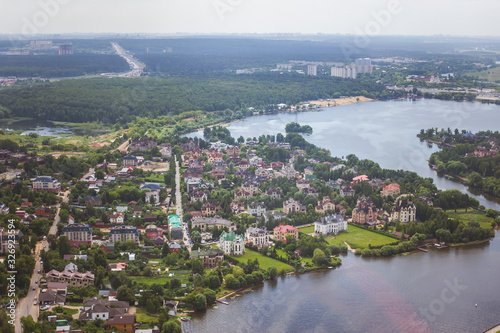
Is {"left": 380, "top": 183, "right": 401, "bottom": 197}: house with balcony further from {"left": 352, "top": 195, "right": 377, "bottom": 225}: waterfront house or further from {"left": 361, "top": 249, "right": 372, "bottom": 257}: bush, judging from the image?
{"left": 361, "top": 249, "right": 372, "bottom": 257}: bush

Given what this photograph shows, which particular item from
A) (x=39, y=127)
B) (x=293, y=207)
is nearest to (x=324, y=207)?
(x=293, y=207)

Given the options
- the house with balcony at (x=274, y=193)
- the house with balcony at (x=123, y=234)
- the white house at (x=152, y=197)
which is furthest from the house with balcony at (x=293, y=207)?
→ the house with balcony at (x=123, y=234)

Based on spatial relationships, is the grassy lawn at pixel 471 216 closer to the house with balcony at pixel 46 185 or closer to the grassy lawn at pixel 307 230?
the grassy lawn at pixel 307 230

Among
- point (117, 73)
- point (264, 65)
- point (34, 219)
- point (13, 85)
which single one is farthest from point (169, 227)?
point (264, 65)

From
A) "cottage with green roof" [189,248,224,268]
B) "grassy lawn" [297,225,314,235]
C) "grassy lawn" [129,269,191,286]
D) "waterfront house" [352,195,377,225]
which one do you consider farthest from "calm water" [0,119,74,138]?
"grassy lawn" [129,269,191,286]

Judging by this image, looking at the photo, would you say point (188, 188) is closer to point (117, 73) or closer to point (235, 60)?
point (117, 73)

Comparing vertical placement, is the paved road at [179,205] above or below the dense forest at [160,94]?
below
